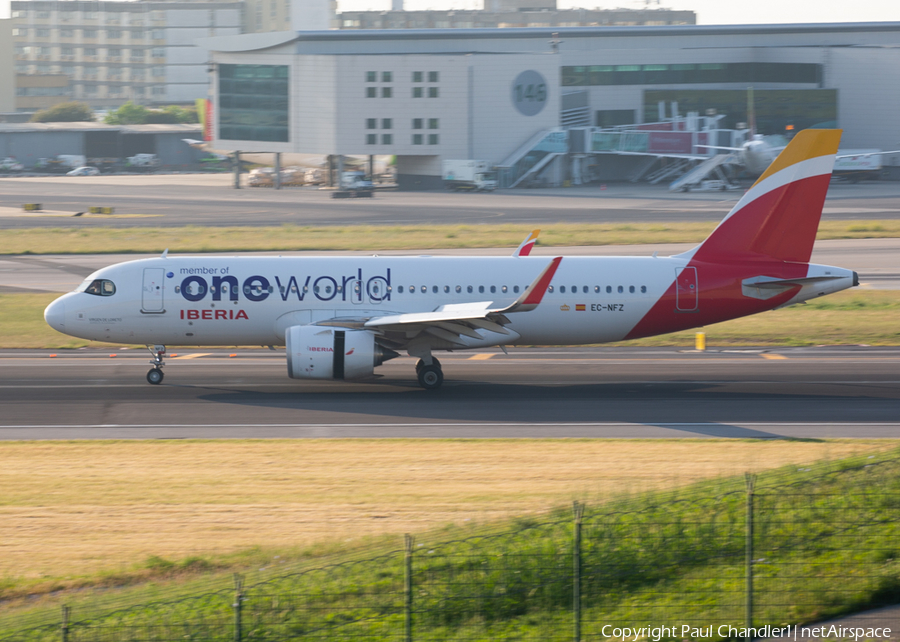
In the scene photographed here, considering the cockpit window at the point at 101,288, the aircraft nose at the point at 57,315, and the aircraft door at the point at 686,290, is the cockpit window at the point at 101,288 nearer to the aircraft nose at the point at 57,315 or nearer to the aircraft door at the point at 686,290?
the aircraft nose at the point at 57,315

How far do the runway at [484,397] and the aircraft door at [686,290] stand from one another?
265 centimetres

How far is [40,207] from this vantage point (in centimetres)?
10269

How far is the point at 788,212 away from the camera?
3159cm

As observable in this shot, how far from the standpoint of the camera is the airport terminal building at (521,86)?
141125 mm

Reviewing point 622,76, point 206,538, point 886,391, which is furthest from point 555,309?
point 622,76

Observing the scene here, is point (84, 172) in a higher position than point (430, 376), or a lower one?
higher

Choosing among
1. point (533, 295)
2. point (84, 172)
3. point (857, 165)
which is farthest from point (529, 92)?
point (533, 295)

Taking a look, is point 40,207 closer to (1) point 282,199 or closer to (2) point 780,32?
(1) point 282,199

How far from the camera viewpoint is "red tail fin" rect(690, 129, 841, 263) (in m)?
31.5

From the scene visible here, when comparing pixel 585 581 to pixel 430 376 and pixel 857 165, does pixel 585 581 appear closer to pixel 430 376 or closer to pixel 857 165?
pixel 430 376

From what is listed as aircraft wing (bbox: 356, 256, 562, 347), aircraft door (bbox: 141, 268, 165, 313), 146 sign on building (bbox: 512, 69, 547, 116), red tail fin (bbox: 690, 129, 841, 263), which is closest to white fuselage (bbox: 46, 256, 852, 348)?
aircraft door (bbox: 141, 268, 165, 313)

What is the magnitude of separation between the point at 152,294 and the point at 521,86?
119 meters

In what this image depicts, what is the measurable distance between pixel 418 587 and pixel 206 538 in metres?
5.40

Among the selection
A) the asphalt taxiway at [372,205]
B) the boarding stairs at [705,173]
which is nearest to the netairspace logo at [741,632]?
the asphalt taxiway at [372,205]
